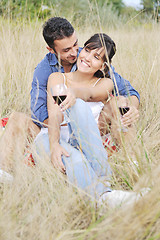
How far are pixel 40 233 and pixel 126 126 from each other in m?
0.87

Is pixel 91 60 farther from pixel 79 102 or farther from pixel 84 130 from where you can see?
pixel 84 130

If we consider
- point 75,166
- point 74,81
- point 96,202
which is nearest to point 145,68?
point 74,81

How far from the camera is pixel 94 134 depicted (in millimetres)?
1539

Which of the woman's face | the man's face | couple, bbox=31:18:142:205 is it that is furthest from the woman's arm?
the man's face

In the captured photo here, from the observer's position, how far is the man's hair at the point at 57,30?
2057 mm

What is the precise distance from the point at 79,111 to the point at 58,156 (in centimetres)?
28

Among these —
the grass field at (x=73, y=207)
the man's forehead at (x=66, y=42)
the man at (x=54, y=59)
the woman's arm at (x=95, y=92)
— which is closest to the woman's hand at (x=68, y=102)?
the woman's arm at (x=95, y=92)

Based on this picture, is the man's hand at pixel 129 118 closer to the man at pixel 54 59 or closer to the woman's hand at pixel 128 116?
the woman's hand at pixel 128 116

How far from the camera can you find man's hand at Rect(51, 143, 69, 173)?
5.09 feet

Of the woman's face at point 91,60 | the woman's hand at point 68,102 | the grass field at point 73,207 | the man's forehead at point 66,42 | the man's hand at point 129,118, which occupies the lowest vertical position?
the grass field at point 73,207

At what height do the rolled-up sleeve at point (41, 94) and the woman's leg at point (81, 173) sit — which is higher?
the rolled-up sleeve at point (41, 94)

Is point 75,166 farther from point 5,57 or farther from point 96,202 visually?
point 5,57

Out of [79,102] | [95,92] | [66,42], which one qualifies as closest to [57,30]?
[66,42]

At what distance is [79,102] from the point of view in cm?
154
